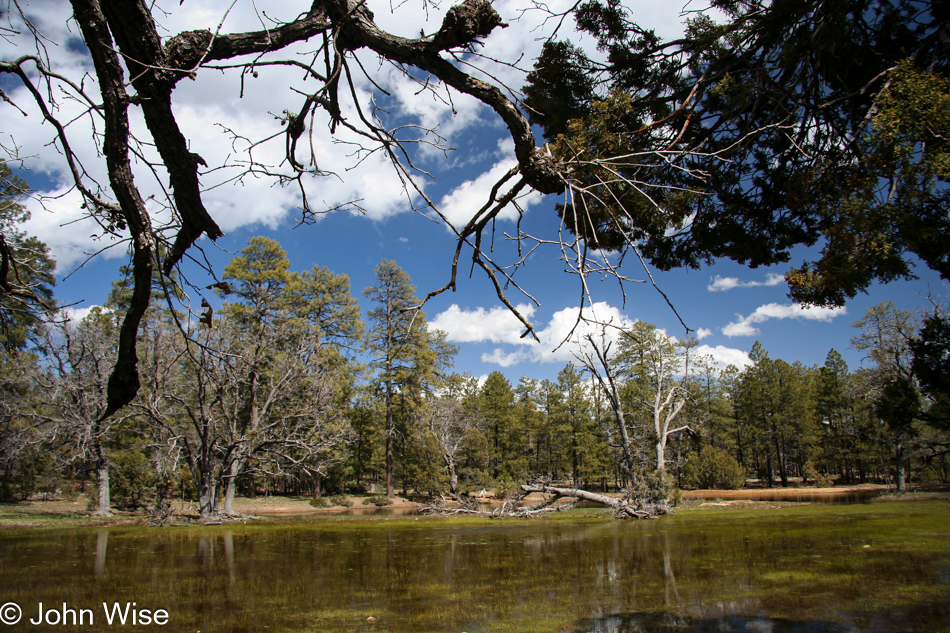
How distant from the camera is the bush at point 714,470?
102ft

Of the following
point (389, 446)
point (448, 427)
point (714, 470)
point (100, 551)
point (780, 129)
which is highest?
point (780, 129)

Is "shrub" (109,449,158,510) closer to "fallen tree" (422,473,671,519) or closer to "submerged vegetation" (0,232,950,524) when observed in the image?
"submerged vegetation" (0,232,950,524)

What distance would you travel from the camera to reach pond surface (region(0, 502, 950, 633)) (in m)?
3.65

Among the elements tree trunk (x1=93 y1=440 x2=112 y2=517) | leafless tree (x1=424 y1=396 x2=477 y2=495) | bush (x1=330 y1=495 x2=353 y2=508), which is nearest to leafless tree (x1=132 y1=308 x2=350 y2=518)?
tree trunk (x1=93 y1=440 x2=112 y2=517)

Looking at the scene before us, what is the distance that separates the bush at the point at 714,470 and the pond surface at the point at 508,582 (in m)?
24.1

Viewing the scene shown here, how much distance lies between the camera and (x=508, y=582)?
5.11m

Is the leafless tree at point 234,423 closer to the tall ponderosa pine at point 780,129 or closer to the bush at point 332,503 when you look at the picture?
the bush at point 332,503

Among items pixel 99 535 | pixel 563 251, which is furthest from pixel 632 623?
pixel 99 535

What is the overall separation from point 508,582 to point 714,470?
3148cm

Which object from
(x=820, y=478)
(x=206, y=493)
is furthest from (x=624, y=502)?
(x=820, y=478)

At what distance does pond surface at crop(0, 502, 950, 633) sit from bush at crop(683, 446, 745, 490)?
24139 mm

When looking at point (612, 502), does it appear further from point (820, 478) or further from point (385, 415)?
point (820, 478)

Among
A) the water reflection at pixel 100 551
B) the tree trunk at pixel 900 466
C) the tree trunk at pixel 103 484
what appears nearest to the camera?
the water reflection at pixel 100 551

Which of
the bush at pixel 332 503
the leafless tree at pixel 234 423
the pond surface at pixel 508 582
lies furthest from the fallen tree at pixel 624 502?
the bush at pixel 332 503
